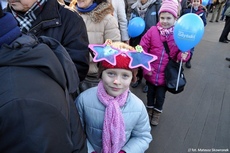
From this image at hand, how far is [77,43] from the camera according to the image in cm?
146

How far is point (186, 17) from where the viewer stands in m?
2.37

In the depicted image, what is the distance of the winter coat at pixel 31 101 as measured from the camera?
0.67 m

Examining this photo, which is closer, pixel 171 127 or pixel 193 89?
pixel 171 127

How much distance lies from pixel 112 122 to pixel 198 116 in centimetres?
216

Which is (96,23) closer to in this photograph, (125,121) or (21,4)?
(21,4)

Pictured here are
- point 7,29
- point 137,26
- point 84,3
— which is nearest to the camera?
point 7,29

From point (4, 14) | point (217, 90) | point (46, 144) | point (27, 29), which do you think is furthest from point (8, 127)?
point (217, 90)

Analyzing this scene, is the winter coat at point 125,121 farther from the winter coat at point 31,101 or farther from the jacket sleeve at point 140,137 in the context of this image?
the winter coat at point 31,101

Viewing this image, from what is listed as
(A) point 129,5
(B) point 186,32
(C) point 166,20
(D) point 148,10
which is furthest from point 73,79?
(A) point 129,5

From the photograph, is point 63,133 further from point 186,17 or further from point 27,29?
point 186,17

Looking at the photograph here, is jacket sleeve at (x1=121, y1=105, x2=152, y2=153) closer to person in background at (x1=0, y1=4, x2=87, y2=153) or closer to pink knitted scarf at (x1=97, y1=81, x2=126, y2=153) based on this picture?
pink knitted scarf at (x1=97, y1=81, x2=126, y2=153)

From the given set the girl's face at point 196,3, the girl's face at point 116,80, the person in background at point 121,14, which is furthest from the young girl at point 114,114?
the girl's face at point 196,3

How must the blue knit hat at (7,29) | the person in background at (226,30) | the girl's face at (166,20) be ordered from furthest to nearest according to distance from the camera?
1. the person in background at (226,30)
2. the girl's face at (166,20)
3. the blue knit hat at (7,29)

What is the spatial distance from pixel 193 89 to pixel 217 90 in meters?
0.47
